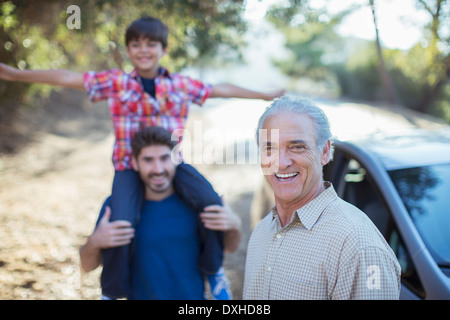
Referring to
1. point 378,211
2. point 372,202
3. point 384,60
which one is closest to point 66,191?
point 372,202

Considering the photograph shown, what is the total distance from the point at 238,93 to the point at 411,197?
143cm

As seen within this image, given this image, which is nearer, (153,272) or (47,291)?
(153,272)

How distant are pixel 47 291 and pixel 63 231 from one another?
192 centimetres

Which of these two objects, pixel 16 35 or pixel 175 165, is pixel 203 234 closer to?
pixel 175 165

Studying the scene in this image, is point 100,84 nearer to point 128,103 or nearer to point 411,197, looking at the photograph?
point 128,103

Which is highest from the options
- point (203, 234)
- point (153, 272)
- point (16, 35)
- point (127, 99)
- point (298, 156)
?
point (16, 35)

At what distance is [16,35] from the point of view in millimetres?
6246

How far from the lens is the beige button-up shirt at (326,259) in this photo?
1455mm

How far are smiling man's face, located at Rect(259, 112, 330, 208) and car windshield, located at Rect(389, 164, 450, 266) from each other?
43.1 inches

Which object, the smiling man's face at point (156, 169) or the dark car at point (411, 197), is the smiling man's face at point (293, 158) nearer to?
the dark car at point (411, 197)

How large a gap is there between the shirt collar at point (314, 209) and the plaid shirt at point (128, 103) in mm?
1755

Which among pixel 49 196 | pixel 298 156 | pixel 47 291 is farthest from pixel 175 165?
pixel 49 196

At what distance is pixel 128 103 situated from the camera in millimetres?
3201

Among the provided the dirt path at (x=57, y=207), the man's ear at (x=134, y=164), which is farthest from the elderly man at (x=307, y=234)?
the dirt path at (x=57, y=207)
